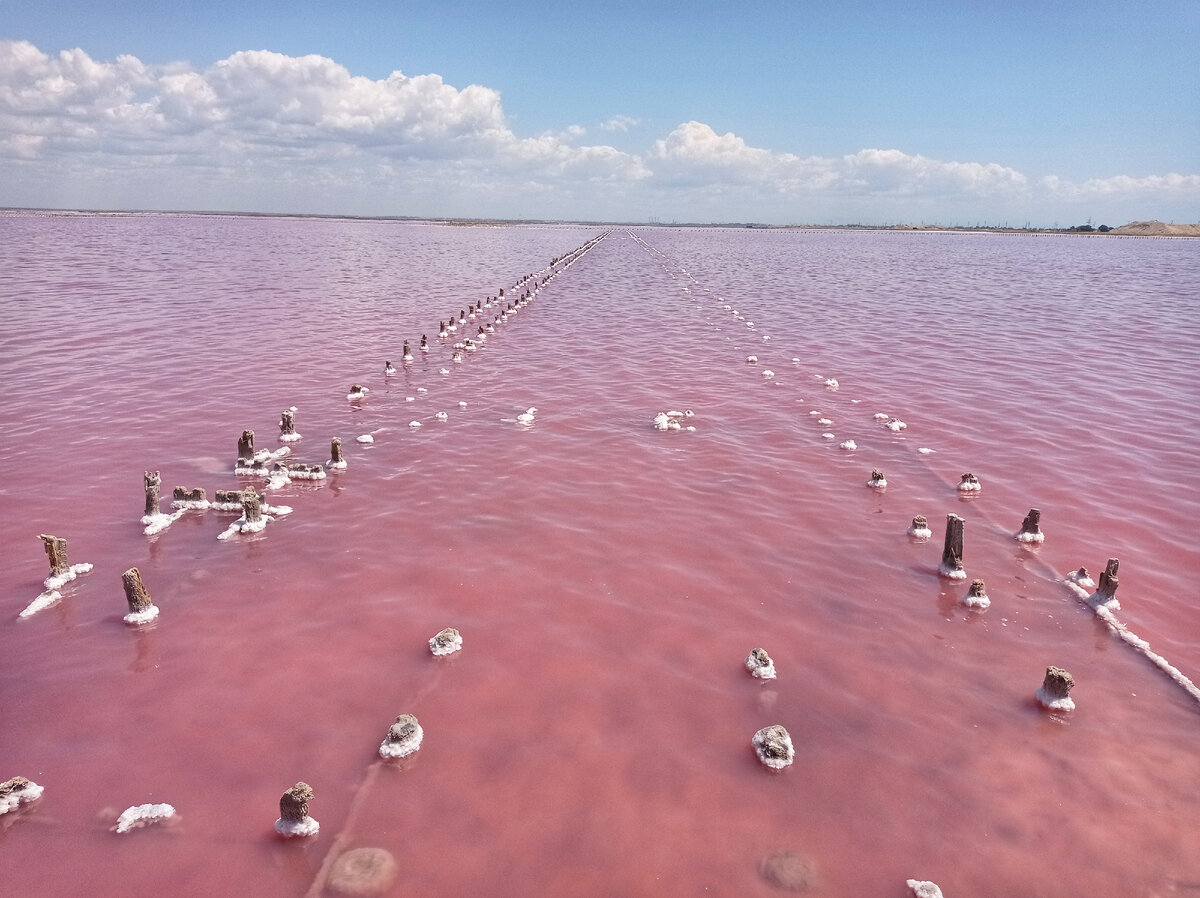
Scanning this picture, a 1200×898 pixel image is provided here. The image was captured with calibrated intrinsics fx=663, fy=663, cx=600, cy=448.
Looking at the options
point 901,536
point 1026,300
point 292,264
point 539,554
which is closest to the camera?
point 539,554

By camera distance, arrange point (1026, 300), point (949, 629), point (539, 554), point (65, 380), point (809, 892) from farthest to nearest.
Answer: point (1026, 300), point (65, 380), point (539, 554), point (949, 629), point (809, 892)

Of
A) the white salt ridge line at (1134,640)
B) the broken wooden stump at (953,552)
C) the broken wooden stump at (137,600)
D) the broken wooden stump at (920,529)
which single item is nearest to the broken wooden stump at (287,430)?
the broken wooden stump at (137,600)

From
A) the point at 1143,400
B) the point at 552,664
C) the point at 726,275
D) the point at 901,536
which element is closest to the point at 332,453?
the point at 552,664

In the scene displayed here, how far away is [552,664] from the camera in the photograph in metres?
8.12

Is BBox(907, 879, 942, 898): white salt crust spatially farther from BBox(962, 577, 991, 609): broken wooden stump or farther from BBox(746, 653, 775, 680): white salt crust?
BBox(962, 577, 991, 609): broken wooden stump

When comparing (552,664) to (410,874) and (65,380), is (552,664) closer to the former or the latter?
(410,874)

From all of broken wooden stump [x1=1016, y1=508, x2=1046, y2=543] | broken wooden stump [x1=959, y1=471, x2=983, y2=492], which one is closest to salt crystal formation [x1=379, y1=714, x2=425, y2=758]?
broken wooden stump [x1=1016, y1=508, x2=1046, y2=543]

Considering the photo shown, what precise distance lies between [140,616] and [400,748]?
14.9 feet

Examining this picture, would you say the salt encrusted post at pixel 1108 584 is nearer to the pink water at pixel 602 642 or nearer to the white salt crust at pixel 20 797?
the pink water at pixel 602 642

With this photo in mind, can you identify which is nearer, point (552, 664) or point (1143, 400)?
point (552, 664)

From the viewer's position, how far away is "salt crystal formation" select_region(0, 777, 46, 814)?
594 centimetres

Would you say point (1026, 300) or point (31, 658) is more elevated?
point (1026, 300)

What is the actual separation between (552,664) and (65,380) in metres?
19.7

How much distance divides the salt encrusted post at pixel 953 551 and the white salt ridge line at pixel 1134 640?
1.56 meters
